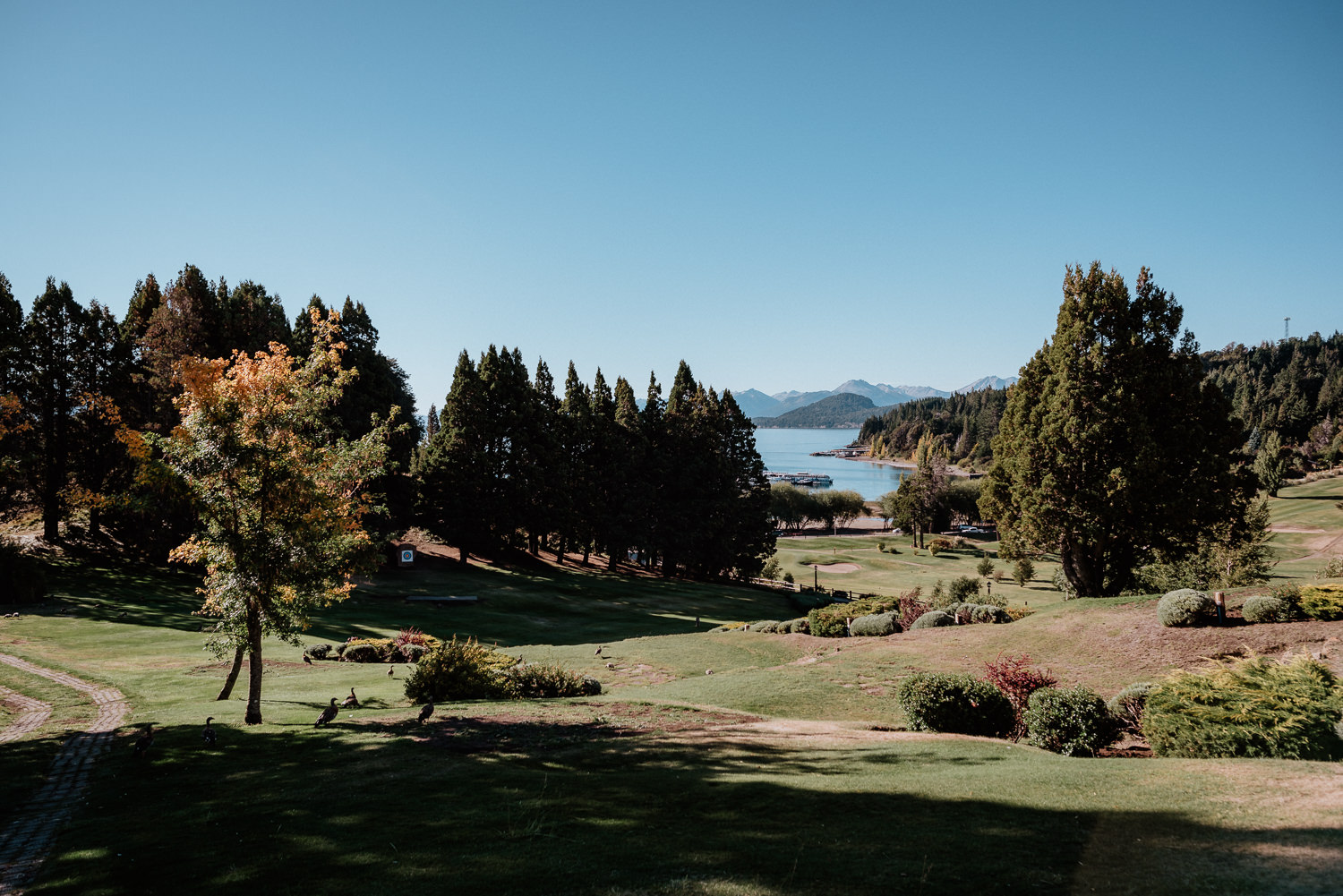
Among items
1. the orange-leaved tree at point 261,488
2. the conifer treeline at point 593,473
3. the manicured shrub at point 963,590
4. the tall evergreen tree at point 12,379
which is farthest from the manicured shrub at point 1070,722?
the tall evergreen tree at point 12,379

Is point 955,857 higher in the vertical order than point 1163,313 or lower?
lower

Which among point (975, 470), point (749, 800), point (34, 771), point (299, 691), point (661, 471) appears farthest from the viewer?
point (975, 470)

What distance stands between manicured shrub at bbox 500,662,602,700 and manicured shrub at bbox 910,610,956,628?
46.2 feet

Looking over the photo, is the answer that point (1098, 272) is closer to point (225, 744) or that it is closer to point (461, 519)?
point (225, 744)

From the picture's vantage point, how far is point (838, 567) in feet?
231

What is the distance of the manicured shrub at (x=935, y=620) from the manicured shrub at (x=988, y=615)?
83cm

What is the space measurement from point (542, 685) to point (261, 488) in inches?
371

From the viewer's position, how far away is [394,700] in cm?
1820

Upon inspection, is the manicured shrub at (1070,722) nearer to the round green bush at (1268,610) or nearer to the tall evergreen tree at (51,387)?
the round green bush at (1268,610)

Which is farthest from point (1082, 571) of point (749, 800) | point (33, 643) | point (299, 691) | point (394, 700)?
point (33, 643)

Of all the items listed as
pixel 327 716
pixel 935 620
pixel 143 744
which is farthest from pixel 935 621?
pixel 143 744

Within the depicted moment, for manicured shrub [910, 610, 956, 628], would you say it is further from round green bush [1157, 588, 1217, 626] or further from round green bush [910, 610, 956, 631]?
round green bush [1157, 588, 1217, 626]

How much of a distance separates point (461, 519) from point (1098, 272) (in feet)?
139

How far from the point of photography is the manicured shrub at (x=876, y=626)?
87.2 feet
